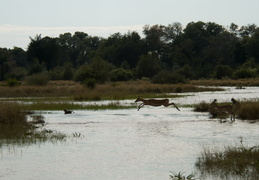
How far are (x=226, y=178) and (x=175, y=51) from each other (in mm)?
93789

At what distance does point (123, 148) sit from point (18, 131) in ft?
16.2

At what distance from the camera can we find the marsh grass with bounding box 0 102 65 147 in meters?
17.9

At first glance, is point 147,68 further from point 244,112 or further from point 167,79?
point 244,112

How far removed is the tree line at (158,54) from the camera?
76688 millimetres

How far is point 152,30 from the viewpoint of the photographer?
109562mm

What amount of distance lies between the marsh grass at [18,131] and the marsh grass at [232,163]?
6401 millimetres

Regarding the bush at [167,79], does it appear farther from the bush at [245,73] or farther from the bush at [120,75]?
the bush at [245,73]

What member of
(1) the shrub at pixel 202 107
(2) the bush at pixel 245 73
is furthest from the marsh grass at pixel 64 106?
(2) the bush at pixel 245 73

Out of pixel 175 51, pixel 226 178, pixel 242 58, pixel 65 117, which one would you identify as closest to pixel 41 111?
pixel 65 117

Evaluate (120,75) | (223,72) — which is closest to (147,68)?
(120,75)

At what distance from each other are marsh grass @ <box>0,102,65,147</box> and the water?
784 mm

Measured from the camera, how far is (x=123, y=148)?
16.2 m

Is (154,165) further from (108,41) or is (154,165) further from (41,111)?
(108,41)

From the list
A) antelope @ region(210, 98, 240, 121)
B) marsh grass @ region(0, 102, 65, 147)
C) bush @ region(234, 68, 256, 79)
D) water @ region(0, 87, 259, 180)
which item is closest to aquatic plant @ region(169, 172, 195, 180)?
water @ region(0, 87, 259, 180)
